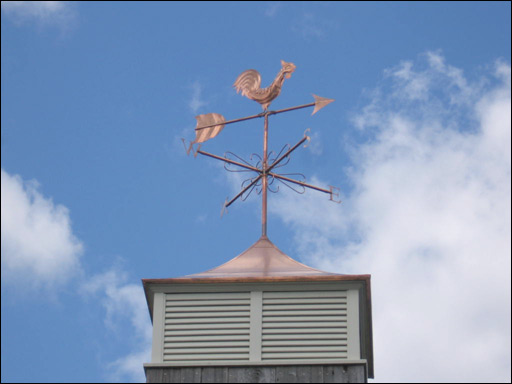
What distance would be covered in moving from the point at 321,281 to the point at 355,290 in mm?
490

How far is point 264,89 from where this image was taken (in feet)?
58.5

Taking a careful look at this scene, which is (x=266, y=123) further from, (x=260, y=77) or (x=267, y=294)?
(x=267, y=294)

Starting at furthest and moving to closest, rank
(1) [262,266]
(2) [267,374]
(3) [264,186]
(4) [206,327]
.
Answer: (3) [264,186], (1) [262,266], (4) [206,327], (2) [267,374]

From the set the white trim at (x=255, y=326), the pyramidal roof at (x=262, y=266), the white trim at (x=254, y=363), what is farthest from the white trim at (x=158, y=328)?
the white trim at (x=255, y=326)

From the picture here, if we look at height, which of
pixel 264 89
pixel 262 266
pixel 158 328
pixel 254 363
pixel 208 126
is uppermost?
pixel 264 89

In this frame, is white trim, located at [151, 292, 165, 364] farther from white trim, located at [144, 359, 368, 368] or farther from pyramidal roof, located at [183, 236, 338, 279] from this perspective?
pyramidal roof, located at [183, 236, 338, 279]

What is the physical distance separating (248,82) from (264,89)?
46cm

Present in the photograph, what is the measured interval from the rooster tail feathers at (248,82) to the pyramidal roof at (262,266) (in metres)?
2.86

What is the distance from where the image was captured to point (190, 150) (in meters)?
17.8

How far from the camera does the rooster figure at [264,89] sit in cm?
1772

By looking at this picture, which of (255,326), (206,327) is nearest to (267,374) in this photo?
(255,326)

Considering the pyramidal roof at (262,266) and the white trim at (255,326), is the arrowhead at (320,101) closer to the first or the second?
the pyramidal roof at (262,266)

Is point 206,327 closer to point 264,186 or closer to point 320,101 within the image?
point 264,186

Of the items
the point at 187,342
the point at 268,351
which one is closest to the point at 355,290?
the point at 268,351
